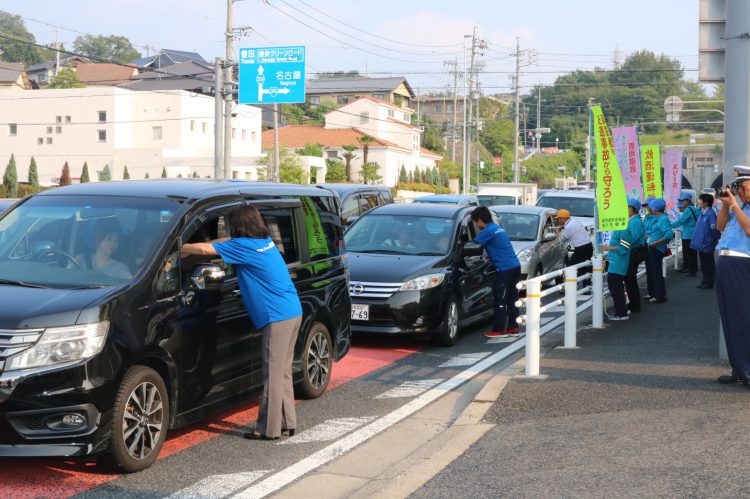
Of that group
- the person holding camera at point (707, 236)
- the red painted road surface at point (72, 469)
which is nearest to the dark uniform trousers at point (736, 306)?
the red painted road surface at point (72, 469)

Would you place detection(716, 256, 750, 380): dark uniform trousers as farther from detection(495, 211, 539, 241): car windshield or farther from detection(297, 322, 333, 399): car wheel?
Answer: detection(495, 211, 539, 241): car windshield

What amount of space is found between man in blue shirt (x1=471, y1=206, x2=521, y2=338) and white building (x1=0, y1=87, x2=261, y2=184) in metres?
54.1

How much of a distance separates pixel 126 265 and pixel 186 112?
62.8 m

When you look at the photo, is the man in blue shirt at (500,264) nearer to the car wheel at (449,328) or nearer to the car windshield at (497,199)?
the car wheel at (449,328)

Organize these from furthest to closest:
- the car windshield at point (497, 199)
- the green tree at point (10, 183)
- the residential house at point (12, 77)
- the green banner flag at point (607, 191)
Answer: the residential house at point (12, 77) < the green tree at point (10, 183) < the car windshield at point (497, 199) < the green banner flag at point (607, 191)

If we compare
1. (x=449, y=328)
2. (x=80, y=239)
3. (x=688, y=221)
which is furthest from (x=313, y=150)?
(x=80, y=239)

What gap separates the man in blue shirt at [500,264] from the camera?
41.5 ft

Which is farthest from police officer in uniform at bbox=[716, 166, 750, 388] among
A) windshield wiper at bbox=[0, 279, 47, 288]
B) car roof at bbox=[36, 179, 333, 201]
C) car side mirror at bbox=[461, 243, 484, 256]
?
windshield wiper at bbox=[0, 279, 47, 288]

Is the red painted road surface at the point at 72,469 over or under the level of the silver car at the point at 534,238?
under

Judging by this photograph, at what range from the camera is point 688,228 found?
21.8m


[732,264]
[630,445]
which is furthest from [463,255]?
[630,445]

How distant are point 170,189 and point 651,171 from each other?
14560 mm

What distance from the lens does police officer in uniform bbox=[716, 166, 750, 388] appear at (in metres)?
7.81

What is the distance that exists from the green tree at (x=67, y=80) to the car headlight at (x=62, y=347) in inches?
3310
